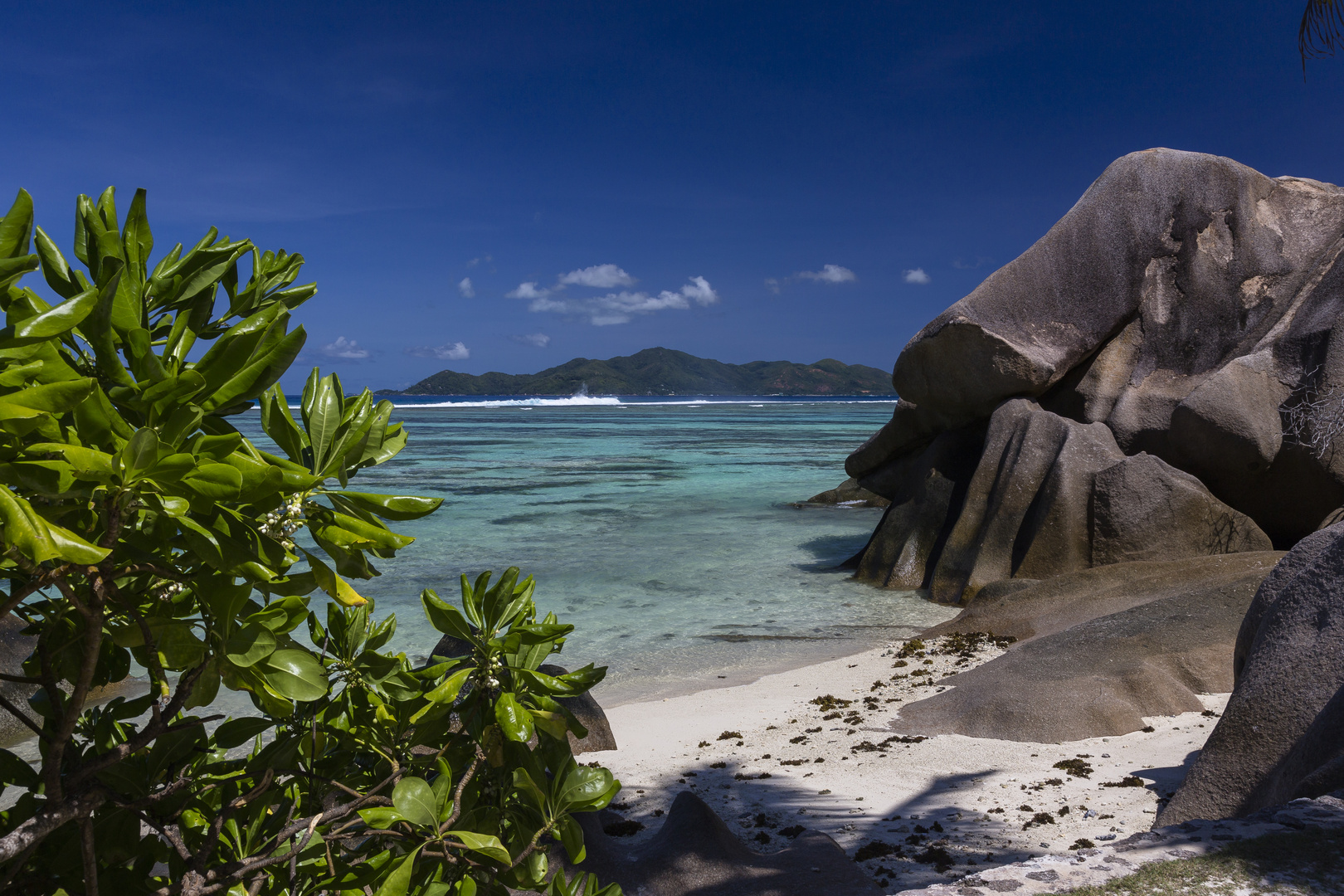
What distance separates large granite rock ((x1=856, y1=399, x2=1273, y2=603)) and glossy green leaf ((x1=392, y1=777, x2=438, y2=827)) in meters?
8.48

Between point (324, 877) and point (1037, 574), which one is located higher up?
point (324, 877)

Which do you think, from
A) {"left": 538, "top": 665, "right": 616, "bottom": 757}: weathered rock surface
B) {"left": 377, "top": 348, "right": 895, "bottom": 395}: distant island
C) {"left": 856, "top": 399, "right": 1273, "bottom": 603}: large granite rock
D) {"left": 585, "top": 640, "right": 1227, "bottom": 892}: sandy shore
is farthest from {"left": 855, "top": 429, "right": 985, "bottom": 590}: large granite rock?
{"left": 377, "top": 348, "right": 895, "bottom": 395}: distant island

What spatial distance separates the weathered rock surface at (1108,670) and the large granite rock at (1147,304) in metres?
3.39

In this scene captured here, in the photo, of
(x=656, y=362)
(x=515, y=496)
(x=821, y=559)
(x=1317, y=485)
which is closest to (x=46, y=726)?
(x=1317, y=485)

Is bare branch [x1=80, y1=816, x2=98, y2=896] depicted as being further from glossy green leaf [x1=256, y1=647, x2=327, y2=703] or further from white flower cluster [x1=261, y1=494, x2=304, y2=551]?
white flower cluster [x1=261, y1=494, x2=304, y2=551]

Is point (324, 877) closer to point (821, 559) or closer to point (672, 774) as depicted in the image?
point (672, 774)

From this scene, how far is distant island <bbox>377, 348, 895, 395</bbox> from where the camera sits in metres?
153

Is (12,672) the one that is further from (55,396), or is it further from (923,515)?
(923,515)

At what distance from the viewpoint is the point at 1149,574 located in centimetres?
737

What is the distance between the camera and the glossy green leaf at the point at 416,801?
1.20 meters

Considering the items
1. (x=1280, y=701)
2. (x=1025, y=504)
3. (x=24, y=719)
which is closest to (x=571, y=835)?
(x=24, y=719)

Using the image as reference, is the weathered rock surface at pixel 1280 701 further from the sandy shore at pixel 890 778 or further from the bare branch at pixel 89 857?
the bare branch at pixel 89 857

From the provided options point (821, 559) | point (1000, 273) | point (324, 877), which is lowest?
point (821, 559)

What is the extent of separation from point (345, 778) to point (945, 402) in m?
10.3
